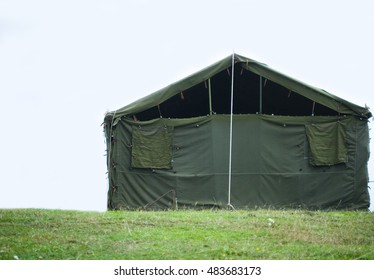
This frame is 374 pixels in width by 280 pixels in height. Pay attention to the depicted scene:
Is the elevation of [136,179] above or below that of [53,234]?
above

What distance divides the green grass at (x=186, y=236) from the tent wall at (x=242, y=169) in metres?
1.73

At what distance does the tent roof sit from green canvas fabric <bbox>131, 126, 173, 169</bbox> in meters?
0.49

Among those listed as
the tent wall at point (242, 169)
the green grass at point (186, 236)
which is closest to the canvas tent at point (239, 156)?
the tent wall at point (242, 169)

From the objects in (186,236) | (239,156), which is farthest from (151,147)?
(186,236)

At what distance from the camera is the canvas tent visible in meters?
10.5

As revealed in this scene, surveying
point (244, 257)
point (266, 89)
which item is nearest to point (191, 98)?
point (266, 89)

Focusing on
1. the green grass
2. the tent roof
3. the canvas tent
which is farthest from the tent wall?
the green grass

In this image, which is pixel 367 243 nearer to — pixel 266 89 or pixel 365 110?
pixel 365 110

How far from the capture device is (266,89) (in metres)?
11.7

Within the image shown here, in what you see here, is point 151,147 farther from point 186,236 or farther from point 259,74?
point 186,236

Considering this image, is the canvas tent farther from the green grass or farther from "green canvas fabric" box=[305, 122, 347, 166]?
the green grass

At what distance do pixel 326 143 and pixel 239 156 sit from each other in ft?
5.97
